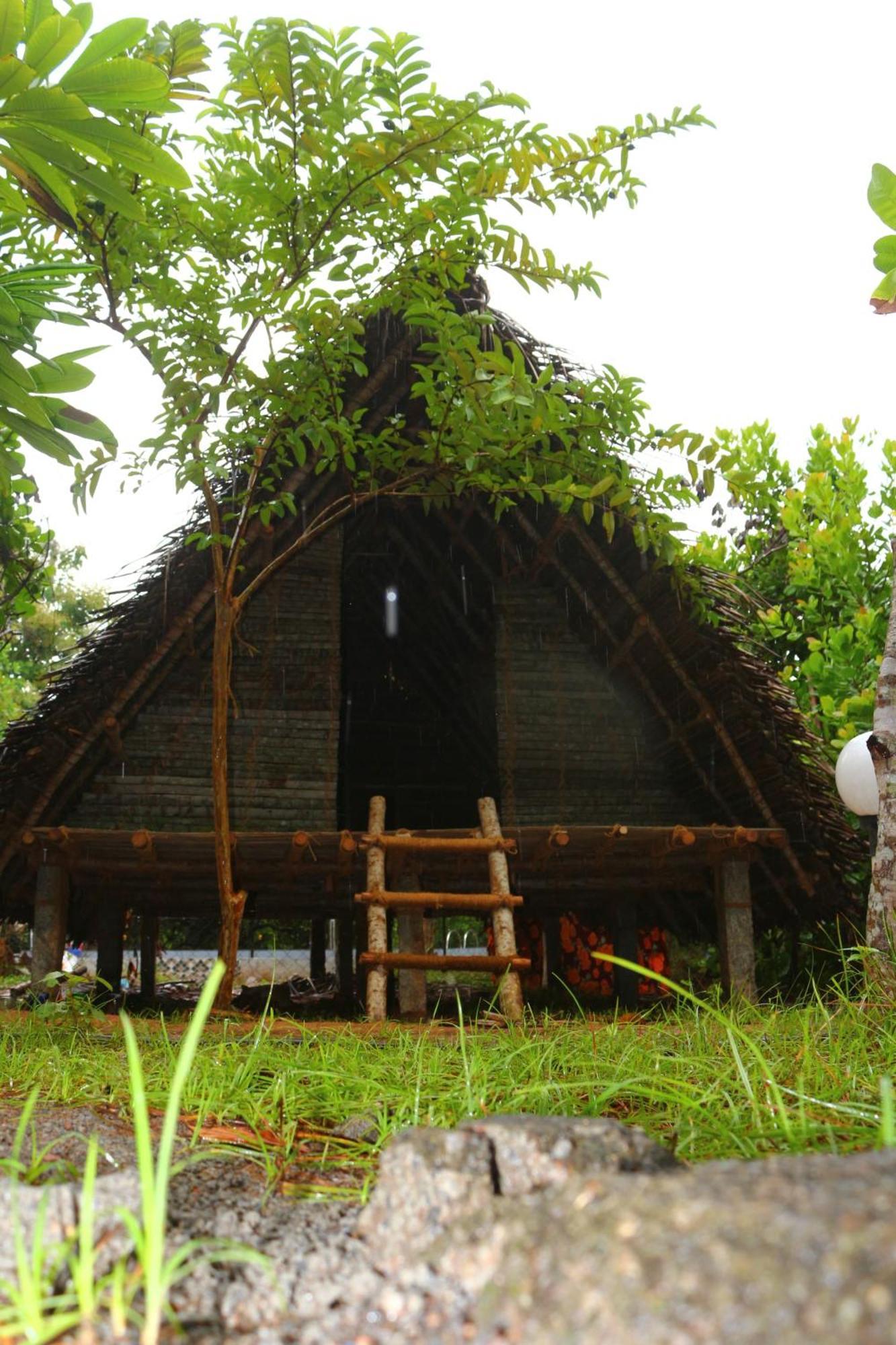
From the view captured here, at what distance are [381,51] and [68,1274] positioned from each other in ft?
12.1

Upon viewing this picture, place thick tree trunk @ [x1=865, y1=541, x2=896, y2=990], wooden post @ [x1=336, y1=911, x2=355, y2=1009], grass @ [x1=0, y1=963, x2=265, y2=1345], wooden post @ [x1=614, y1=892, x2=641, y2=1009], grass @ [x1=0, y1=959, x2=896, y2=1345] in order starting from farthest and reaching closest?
wooden post @ [x1=336, y1=911, x2=355, y2=1009]
wooden post @ [x1=614, y1=892, x2=641, y2=1009]
thick tree trunk @ [x1=865, y1=541, x2=896, y2=990]
grass @ [x1=0, y1=959, x2=896, y2=1345]
grass @ [x1=0, y1=963, x2=265, y2=1345]

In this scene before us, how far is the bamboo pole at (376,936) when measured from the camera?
187 inches

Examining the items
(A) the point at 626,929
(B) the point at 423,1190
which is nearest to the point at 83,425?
(B) the point at 423,1190

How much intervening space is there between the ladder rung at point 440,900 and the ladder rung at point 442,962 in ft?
0.85

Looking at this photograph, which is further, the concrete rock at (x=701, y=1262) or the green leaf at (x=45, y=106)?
the green leaf at (x=45, y=106)

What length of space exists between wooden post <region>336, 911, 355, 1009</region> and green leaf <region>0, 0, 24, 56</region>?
7.63 meters

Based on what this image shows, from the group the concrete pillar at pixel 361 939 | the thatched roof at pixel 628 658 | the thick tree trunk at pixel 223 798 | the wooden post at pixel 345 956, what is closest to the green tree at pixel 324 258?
the thick tree trunk at pixel 223 798

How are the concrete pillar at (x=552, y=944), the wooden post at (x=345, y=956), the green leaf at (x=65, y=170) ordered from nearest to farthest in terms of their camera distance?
the green leaf at (x=65, y=170) < the wooden post at (x=345, y=956) < the concrete pillar at (x=552, y=944)

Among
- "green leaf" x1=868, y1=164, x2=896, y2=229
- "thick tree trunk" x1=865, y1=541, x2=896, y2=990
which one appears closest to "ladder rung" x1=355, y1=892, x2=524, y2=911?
"thick tree trunk" x1=865, y1=541, x2=896, y2=990

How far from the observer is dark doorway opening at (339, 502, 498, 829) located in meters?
7.88

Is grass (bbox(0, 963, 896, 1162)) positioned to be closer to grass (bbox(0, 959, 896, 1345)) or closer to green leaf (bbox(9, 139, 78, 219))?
grass (bbox(0, 959, 896, 1345))

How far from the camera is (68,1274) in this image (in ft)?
3.46

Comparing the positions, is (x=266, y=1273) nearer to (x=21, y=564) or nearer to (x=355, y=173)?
(x=355, y=173)

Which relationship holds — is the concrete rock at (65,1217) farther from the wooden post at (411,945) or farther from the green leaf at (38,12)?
the wooden post at (411,945)
